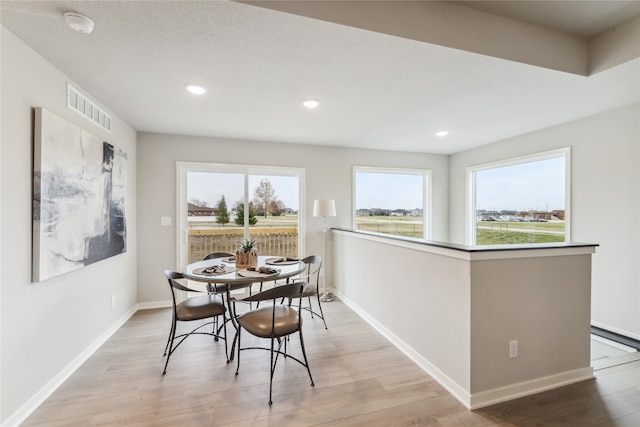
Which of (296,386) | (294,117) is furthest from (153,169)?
(296,386)

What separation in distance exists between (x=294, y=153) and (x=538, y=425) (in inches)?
155

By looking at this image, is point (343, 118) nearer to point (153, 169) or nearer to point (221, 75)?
point (221, 75)

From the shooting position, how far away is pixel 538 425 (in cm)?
175

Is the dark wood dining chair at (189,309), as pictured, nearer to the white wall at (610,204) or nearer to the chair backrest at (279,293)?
the chair backrest at (279,293)

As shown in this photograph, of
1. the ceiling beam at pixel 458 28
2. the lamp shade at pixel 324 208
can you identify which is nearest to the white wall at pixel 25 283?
the ceiling beam at pixel 458 28

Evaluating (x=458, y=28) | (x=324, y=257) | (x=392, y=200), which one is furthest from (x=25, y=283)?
(x=392, y=200)

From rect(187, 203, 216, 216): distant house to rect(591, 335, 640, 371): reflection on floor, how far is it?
451cm

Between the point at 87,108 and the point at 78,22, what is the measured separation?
1.22m

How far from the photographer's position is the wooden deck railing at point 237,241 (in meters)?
4.09

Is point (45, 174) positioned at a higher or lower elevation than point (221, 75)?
lower

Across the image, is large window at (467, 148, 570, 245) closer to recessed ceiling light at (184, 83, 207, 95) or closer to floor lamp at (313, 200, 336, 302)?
floor lamp at (313, 200, 336, 302)

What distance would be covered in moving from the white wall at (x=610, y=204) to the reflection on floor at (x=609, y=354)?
0.34 metres

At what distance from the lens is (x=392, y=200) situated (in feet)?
16.9

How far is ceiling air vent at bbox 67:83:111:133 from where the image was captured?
2.32 meters
